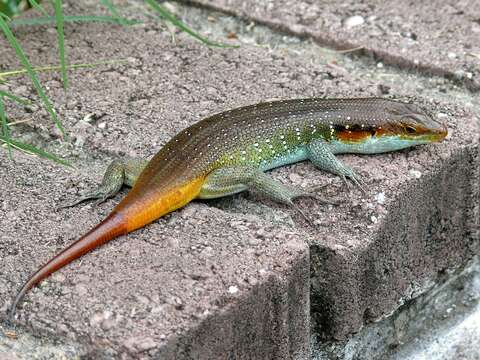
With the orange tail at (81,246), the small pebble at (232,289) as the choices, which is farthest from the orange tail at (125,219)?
the small pebble at (232,289)

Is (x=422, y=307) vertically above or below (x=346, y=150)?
below

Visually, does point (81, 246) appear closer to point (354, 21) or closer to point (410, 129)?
point (410, 129)

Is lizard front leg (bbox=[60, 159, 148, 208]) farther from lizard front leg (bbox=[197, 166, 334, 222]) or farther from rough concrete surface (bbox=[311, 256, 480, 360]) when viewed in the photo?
rough concrete surface (bbox=[311, 256, 480, 360])

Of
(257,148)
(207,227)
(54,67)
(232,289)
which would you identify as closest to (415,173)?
(257,148)

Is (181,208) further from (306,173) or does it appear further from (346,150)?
(346,150)

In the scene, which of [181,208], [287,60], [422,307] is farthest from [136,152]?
[422,307]

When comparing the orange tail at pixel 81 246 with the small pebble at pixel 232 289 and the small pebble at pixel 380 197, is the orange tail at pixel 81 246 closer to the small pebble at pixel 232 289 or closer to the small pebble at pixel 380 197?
the small pebble at pixel 232 289

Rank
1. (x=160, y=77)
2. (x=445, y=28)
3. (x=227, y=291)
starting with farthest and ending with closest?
(x=445, y=28) → (x=160, y=77) → (x=227, y=291)

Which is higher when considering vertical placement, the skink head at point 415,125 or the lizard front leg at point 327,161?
the skink head at point 415,125
